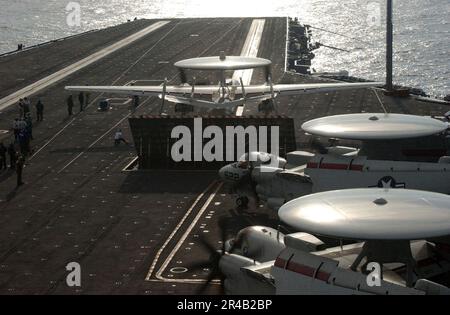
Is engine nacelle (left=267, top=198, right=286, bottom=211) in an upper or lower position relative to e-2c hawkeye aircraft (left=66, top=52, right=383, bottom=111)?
lower

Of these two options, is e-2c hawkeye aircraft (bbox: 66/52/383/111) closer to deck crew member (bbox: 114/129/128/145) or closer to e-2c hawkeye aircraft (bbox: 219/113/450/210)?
deck crew member (bbox: 114/129/128/145)

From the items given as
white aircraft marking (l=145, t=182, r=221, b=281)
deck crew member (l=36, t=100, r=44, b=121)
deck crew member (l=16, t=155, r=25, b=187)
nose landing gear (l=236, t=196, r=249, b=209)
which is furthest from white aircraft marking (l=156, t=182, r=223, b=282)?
deck crew member (l=36, t=100, r=44, b=121)

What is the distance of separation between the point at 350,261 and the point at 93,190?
31822 mm

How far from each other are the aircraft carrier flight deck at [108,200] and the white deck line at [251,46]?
1.72 meters

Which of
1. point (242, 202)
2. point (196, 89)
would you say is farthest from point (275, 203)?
point (196, 89)

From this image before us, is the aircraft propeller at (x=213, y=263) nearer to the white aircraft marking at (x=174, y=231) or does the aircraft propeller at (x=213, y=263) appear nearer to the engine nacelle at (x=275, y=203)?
Result: the white aircraft marking at (x=174, y=231)

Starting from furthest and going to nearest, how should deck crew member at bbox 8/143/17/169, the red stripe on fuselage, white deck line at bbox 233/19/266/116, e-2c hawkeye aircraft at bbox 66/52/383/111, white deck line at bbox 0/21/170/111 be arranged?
white deck line at bbox 233/19/266/116
white deck line at bbox 0/21/170/111
e-2c hawkeye aircraft at bbox 66/52/383/111
deck crew member at bbox 8/143/17/169
the red stripe on fuselage

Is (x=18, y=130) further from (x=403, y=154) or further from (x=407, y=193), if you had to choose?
(x=407, y=193)

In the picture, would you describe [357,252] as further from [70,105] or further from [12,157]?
[70,105]

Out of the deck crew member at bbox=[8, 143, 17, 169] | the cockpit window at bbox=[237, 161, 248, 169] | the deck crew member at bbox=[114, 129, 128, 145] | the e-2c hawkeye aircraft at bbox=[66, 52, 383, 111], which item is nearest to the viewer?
the cockpit window at bbox=[237, 161, 248, 169]

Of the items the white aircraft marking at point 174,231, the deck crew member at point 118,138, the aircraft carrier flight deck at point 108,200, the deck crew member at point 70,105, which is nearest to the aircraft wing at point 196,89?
the aircraft carrier flight deck at point 108,200

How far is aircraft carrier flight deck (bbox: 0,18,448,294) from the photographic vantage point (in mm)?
46094

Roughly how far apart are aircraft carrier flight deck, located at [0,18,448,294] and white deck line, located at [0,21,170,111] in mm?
419

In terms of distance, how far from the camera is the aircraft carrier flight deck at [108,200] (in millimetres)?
46094
